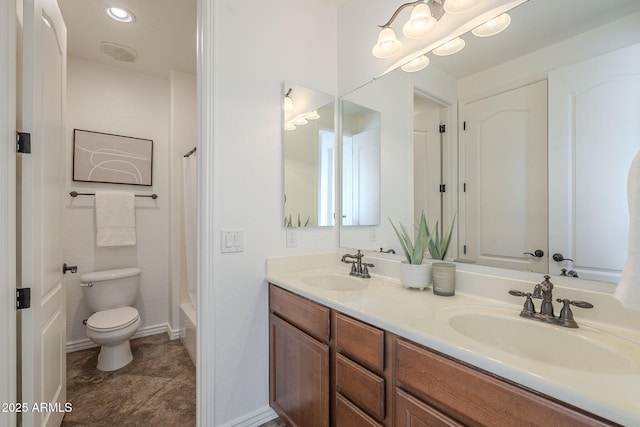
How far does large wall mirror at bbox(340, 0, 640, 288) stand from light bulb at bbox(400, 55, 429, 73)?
0.03 metres

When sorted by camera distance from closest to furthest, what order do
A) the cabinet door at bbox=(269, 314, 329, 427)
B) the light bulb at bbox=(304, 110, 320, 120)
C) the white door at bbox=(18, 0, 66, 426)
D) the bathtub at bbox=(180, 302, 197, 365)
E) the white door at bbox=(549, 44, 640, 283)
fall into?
the white door at bbox=(549, 44, 640, 283)
the white door at bbox=(18, 0, 66, 426)
the cabinet door at bbox=(269, 314, 329, 427)
the light bulb at bbox=(304, 110, 320, 120)
the bathtub at bbox=(180, 302, 197, 365)

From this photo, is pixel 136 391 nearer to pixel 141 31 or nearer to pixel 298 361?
pixel 298 361

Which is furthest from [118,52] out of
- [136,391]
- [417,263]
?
[417,263]

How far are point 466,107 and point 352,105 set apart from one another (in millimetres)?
789

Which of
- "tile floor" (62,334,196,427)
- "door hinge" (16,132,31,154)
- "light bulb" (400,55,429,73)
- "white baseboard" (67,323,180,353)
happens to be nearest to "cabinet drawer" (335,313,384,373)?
"tile floor" (62,334,196,427)

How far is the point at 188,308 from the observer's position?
2523 mm

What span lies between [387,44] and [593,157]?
1.10 m

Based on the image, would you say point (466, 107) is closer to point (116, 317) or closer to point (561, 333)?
point (561, 333)

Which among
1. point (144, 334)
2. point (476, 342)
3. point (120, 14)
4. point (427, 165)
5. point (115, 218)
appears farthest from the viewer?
point (144, 334)

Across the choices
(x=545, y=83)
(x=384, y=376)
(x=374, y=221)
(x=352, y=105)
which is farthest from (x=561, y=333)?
(x=352, y=105)

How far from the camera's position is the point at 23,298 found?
1.08 metres

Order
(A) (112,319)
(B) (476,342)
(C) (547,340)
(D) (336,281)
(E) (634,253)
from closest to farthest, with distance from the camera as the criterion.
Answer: (E) (634,253)
(B) (476,342)
(C) (547,340)
(D) (336,281)
(A) (112,319)

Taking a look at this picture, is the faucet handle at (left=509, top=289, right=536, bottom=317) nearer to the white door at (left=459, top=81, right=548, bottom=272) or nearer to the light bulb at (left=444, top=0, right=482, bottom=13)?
the white door at (left=459, top=81, right=548, bottom=272)

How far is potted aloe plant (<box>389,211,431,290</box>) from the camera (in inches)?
51.2
